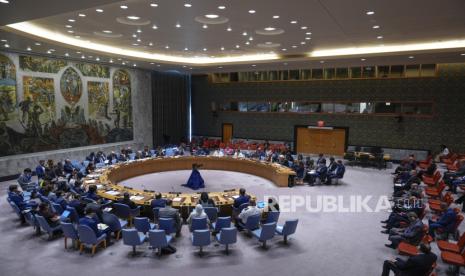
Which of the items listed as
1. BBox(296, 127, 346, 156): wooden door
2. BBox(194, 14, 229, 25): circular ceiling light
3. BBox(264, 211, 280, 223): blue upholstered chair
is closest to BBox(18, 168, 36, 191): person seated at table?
BBox(194, 14, 229, 25): circular ceiling light

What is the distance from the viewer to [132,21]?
9727mm

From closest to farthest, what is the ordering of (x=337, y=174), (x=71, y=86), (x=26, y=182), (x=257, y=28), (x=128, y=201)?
(x=128, y=201) → (x=257, y=28) → (x=26, y=182) → (x=337, y=174) → (x=71, y=86)

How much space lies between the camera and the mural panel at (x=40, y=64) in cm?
1428

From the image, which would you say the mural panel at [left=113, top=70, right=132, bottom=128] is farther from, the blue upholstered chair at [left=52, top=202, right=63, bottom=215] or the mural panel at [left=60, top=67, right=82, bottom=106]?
the blue upholstered chair at [left=52, top=202, right=63, bottom=215]

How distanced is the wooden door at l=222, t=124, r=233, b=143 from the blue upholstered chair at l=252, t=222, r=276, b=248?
17.1 metres

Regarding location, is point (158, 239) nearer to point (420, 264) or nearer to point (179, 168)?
point (420, 264)

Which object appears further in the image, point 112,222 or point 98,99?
point 98,99

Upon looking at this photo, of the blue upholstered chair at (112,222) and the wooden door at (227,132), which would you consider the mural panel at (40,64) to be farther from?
the wooden door at (227,132)

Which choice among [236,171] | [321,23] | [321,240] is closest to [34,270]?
[321,240]

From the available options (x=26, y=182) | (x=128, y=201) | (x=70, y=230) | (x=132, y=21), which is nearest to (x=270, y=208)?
(x=128, y=201)

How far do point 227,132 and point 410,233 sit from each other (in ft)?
61.0

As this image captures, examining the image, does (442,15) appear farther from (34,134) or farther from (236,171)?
(34,134)

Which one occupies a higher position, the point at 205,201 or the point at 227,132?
the point at 227,132

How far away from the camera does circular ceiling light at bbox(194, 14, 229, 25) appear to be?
9.00 m
